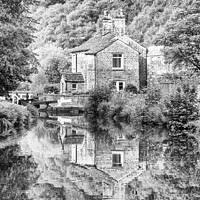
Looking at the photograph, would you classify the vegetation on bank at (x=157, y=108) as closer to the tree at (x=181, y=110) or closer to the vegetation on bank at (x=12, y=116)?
the tree at (x=181, y=110)

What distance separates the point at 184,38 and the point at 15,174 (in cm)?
2886

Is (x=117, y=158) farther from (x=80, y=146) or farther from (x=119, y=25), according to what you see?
(x=119, y=25)

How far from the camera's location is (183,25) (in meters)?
40.3

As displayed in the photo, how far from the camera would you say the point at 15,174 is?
41.9ft

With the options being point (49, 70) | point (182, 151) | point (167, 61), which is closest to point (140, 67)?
point (167, 61)

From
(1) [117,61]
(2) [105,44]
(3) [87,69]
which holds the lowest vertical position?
(3) [87,69]

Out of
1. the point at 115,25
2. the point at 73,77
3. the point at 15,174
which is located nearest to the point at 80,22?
the point at 115,25

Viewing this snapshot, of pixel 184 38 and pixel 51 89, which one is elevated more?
pixel 184 38

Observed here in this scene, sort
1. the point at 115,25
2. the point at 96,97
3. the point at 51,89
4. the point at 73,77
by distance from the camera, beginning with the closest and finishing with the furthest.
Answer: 1. the point at 96,97
2. the point at 73,77
3. the point at 115,25
4. the point at 51,89

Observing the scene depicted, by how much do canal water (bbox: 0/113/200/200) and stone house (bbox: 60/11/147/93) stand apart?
1194 inches

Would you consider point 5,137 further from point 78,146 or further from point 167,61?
point 167,61

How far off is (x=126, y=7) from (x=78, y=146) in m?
80.5

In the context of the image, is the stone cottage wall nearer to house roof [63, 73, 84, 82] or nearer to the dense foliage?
house roof [63, 73, 84, 82]

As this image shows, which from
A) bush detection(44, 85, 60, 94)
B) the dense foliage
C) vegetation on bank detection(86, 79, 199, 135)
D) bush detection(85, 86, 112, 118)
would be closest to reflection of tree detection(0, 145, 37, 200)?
vegetation on bank detection(86, 79, 199, 135)
